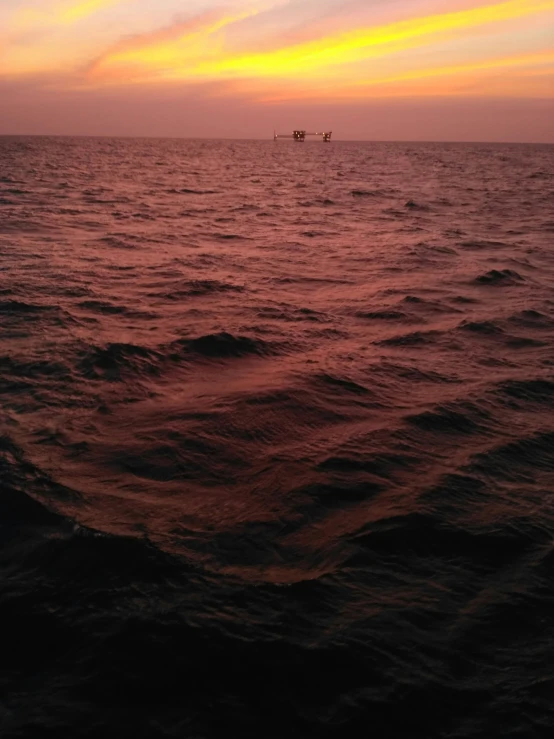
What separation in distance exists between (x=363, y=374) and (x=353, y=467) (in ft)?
8.05

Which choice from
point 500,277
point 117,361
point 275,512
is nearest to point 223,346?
point 117,361

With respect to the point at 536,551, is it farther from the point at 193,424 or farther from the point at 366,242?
the point at 366,242

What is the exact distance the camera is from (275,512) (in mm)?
4605

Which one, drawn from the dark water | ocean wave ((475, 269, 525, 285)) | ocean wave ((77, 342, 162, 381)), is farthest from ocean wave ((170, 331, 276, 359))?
ocean wave ((475, 269, 525, 285))

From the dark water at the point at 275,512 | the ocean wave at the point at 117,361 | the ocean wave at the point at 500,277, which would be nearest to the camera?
the dark water at the point at 275,512

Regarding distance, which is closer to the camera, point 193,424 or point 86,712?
point 86,712

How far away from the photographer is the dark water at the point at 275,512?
305 centimetres

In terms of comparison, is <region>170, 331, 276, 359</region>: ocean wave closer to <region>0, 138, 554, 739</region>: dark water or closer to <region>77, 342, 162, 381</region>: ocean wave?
<region>0, 138, 554, 739</region>: dark water

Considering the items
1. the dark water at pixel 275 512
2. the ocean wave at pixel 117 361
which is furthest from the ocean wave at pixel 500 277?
the ocean wave at pixel 117 361

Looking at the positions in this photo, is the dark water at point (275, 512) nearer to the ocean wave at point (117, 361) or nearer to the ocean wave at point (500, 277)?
the ocean wave at point (117, 361)

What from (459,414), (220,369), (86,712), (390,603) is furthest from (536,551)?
(220,369)

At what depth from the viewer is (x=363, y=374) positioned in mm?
7551

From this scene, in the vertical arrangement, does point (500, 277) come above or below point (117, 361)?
above

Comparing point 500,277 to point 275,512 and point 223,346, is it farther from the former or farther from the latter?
point 275,512
